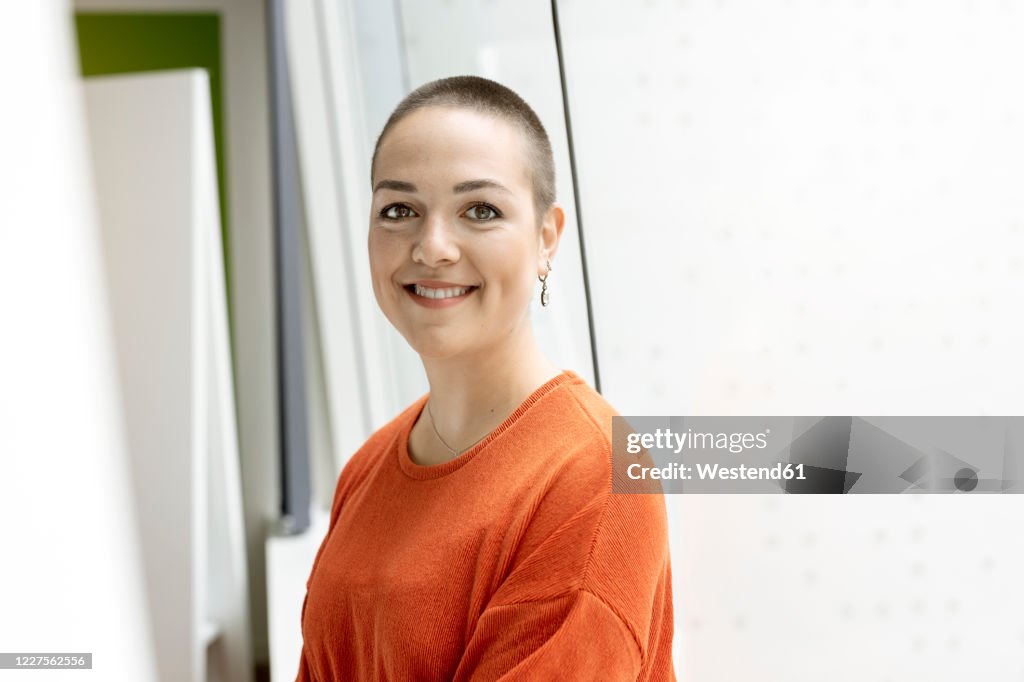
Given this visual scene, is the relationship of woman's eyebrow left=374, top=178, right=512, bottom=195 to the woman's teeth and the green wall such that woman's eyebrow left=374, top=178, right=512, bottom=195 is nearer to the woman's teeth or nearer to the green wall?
the woman's teeth

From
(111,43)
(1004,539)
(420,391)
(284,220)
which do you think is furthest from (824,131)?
(111,43)

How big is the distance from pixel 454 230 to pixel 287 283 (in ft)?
7.82

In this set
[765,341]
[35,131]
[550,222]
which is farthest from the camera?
[550,222]

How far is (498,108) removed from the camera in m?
0.93

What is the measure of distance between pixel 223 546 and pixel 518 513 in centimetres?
249

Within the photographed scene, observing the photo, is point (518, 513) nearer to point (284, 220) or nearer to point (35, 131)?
point (35, 131)

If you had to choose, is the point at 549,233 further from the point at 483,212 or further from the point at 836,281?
the point at 836,281

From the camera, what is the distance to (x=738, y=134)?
750 mm

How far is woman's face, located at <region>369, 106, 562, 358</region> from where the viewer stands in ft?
2.97

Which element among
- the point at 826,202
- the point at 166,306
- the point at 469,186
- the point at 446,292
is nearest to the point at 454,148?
the point at 469,186

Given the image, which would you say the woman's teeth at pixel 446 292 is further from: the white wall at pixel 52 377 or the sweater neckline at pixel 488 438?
the white wall at pixel 52 377

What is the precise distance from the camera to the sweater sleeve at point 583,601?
77 cm

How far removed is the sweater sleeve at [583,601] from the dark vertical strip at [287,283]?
8.28 feet

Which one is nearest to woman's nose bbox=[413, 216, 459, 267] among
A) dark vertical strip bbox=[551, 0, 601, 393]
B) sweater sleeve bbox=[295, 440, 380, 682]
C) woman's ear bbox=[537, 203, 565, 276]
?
woman's ear bbox=[537, 203, 565, 276]
